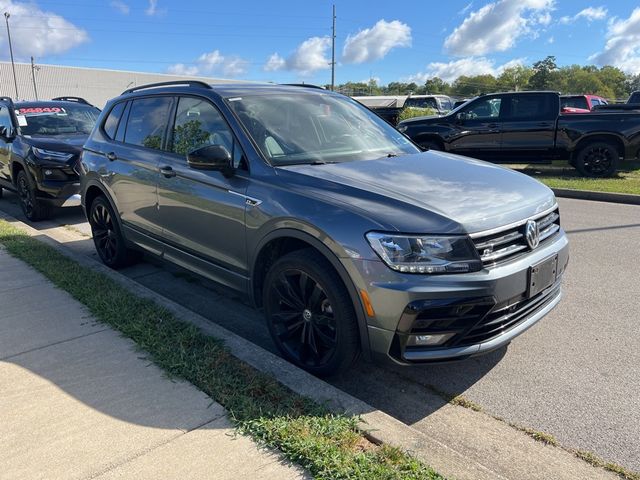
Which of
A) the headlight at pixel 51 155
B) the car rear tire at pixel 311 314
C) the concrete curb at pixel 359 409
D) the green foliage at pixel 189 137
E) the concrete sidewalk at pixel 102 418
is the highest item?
the green foliage at pixel 189 137

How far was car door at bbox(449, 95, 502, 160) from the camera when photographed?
1184cm

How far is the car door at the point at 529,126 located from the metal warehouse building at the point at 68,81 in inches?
1724

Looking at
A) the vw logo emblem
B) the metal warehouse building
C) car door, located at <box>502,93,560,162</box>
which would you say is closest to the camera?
the vw logo emblem

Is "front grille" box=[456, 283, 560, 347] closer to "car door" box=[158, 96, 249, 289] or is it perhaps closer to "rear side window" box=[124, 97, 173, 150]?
"car door" box=[158, 96, 249, 289]

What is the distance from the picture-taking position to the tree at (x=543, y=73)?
97531 millimetres

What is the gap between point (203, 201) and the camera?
12.5 ft

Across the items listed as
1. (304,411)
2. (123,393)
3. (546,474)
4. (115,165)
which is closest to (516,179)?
(546,474)

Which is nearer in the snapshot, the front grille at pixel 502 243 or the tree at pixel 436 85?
the front grille at pixel 502 243

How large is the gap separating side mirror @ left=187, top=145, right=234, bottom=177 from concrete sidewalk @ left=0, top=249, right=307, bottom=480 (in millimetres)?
1345

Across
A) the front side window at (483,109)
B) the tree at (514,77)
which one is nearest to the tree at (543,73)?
the tree at (514,77)

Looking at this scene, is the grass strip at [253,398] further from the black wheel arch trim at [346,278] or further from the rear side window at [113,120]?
the rear side window at [113,120]

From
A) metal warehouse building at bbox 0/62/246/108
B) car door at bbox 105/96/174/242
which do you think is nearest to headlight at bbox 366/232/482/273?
car door at bbox 105/96/174/242

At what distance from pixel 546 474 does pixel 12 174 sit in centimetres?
875

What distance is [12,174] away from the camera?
8367 mm
